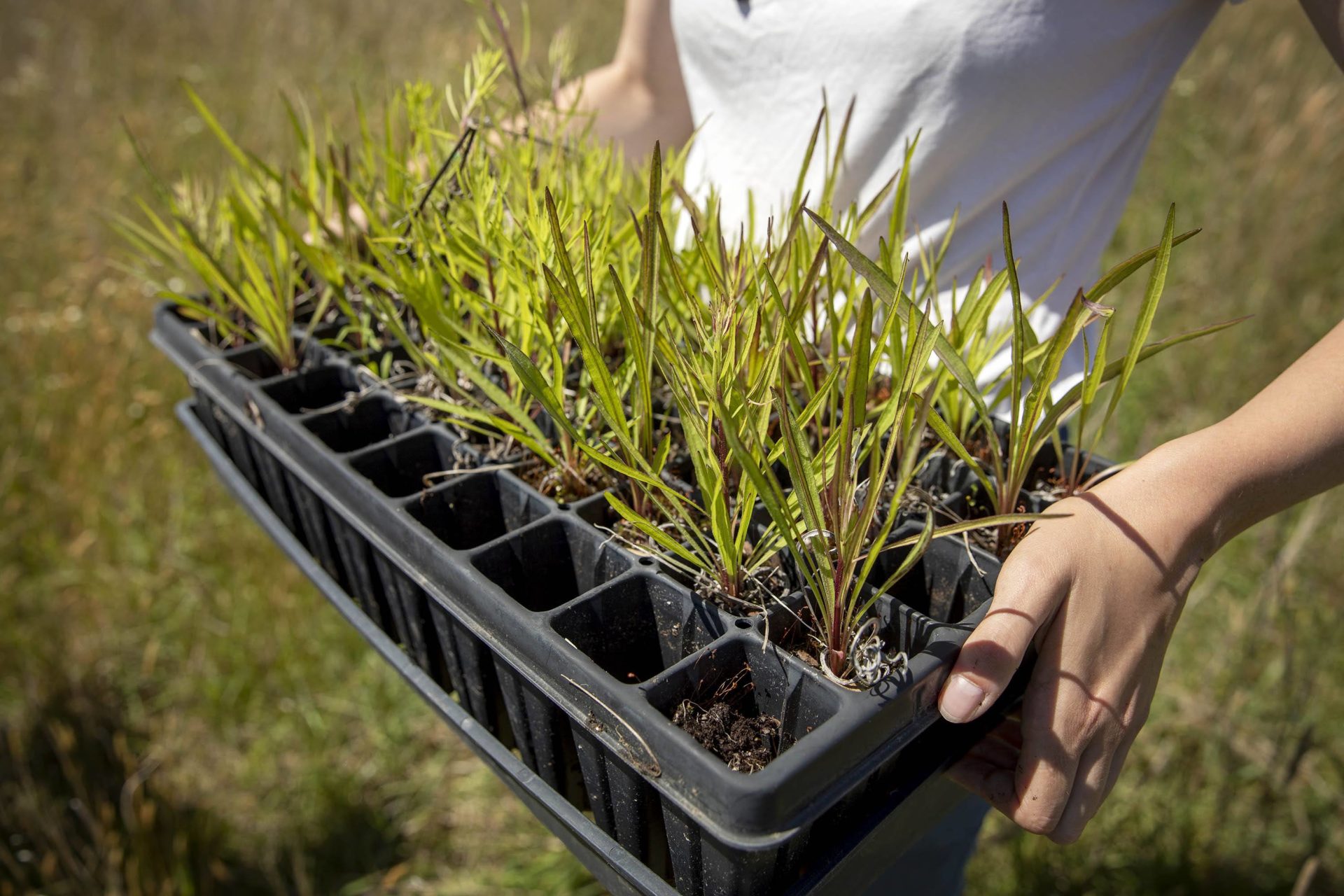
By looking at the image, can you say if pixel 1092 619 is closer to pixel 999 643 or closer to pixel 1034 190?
pixel 999 643

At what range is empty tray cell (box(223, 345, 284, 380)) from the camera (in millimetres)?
751

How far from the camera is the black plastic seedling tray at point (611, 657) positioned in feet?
1.30

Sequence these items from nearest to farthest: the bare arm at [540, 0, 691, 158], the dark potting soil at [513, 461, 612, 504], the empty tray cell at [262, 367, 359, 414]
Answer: the dark potting soil at [513, 461, 612, 504] → the empty tray cell at [262, 367, 359, 414] → the bare arm at [540, 0, 691, 158]

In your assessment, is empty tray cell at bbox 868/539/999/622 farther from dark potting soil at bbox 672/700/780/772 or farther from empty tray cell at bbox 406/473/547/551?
empty tray cell at bbox 406/473/547/551

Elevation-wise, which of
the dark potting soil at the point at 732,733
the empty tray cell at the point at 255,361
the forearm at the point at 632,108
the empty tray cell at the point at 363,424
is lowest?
the dark potting soil at the point at 732,733

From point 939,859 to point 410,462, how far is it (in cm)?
49

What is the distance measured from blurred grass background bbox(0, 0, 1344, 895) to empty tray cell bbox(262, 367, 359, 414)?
0.32m

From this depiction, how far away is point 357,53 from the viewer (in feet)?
10.4

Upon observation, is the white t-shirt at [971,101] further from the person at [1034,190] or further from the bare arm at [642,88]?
the bare arm at [642,88]

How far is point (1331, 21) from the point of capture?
58 centimetres

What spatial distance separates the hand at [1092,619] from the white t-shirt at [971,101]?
33 cm

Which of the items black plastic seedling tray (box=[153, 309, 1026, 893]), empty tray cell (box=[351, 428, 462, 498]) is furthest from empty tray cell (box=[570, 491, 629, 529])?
empty tray cell (box=[351, 428, 462, 498])

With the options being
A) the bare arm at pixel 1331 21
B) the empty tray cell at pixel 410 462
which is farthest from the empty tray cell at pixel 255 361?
the bare arm at pixel 1331 21

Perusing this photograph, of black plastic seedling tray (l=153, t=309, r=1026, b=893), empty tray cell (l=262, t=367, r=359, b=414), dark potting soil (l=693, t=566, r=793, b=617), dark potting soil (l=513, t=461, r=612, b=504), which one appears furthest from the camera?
empty tray cell (l=262, t=367, r=359, b=414)
